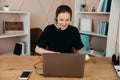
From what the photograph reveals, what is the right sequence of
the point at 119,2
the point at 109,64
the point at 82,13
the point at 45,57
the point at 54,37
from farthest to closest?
the point at 82,13, the point at 119,2, the point at 54,37, the point at 109,64, the point at 45,57

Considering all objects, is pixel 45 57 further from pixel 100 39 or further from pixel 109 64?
pixel 100 39

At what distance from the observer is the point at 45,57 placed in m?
1.15

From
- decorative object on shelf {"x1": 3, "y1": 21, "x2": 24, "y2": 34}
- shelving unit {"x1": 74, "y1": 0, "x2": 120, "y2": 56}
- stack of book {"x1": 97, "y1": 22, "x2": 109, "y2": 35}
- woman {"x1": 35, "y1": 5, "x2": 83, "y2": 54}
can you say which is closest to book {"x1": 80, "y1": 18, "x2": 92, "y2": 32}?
shelving unit {"x1": 74, "y1": 0, "x2": 120, "y2": 56}

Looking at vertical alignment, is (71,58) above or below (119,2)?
below

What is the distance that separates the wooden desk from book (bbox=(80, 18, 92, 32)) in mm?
1643

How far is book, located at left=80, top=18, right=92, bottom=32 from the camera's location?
3242 mm

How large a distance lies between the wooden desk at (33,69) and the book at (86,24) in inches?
64.7

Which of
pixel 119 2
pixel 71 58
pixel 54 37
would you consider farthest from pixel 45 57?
pixel 119 2

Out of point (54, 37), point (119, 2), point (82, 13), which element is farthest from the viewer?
point (82, 13)

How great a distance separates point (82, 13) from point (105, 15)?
51 cm

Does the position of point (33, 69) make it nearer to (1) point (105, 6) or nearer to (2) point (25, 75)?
(2) point (25, 75)

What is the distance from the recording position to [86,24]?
3.28 meters

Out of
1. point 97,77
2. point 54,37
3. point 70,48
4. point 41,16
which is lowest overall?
point 97,77

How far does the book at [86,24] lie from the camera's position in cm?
324
